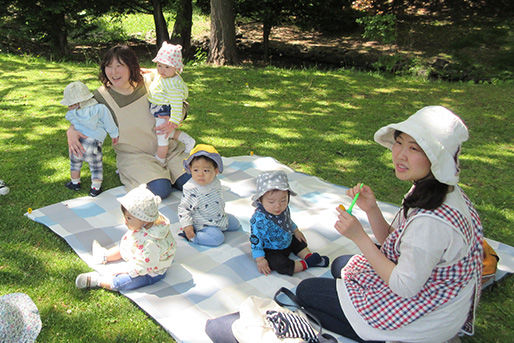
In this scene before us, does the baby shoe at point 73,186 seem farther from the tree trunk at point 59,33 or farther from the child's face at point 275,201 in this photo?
the tree trunk at point 59,33

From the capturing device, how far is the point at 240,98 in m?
7.28

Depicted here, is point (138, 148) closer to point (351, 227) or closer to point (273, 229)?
point (273, 229)

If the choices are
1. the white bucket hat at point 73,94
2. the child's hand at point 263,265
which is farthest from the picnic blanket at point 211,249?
the white bucket hat at point 73,94

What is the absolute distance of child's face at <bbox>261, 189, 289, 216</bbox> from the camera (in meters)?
3.02

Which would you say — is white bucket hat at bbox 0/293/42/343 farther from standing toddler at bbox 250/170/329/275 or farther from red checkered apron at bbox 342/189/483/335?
red checkered apron at bbox 342/189/483/335

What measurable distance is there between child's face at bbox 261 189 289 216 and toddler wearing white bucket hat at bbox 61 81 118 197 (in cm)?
181

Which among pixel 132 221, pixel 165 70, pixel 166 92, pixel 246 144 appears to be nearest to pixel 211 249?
pixel 132 221

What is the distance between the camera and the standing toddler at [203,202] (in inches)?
133

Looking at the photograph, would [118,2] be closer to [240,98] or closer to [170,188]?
[240,98]

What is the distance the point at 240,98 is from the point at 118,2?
6.74 metres

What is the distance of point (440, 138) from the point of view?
74.6 inches

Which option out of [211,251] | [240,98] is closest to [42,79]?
[240,98]

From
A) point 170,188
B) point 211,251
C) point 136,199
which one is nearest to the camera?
point 136,199

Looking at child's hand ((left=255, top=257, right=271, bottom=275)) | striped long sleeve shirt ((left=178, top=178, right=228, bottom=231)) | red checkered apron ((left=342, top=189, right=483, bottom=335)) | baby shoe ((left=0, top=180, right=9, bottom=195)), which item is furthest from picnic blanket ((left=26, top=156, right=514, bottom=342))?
baby shoe ((left=0, top=180, right=9, bottom=195))
